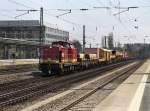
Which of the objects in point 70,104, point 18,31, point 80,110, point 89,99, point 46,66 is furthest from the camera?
point 18,31

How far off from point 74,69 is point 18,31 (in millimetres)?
89547

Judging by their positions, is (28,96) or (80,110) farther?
(28,96)

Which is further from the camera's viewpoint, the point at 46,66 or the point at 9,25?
the point at 9,25

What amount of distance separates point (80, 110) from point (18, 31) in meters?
122

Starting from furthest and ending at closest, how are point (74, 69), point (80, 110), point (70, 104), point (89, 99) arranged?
1. point (74, 69)
2. point (89, 99)
3. point (70, 104)
4. point (80, 110)

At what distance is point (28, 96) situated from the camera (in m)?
22.6

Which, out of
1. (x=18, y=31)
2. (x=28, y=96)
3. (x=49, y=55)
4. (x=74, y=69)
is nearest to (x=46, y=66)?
(x=49, y=55)

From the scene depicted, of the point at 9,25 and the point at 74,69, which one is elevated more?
the point at 9,25

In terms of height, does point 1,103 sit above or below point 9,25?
below

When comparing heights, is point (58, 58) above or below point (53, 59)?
above

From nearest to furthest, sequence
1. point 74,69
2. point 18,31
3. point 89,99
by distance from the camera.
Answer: point 89,99, point 74,69, point 18,31

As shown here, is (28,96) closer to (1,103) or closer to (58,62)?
(1,103)

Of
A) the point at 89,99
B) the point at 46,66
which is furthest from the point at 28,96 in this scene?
the point at 46,66

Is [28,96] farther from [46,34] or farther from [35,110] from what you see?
[46,34]
